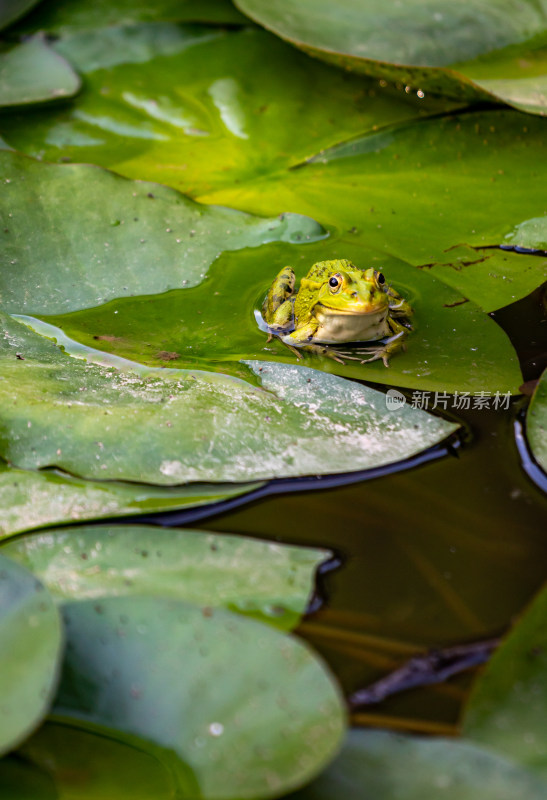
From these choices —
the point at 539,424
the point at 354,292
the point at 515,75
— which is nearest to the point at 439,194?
the point at 515,75

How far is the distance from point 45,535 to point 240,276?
4.70 ft

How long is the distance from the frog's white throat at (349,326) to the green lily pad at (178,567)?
4.03 feet

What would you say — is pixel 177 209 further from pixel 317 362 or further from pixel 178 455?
pixel 178 455

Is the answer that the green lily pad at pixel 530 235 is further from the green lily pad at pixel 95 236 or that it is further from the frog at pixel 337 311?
the green lily pad at pixel 95 236

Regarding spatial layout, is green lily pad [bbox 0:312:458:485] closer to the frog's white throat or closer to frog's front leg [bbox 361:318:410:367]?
frog's front leg [bbox 361:318:410:367]

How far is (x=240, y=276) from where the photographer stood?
2.87m

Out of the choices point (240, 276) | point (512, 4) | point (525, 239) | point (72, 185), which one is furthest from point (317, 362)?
point (512, 4)

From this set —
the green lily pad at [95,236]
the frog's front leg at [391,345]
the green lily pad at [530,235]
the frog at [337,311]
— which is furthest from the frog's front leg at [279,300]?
the green lily pad at [530,235]

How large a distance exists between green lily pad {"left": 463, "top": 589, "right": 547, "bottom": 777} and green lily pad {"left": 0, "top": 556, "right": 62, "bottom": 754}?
0.80 metres

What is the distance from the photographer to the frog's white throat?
9.07 ft

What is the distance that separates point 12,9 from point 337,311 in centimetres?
261

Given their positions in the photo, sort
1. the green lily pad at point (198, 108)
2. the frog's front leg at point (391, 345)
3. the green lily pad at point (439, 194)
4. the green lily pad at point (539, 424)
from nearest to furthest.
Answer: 1. the green lily pad at point (539, 424)
2. the frog's front leg at point (391, 345)
3. the green lily pad at point (439, 194)
4. the green lily pad at point (198, 108)

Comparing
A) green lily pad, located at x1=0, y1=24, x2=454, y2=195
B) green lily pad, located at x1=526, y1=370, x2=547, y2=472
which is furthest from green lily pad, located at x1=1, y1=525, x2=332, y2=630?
green lily pad, located at x1=0, y1=24, x2=454, y2=195

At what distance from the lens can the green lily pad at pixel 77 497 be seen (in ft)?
6.08
